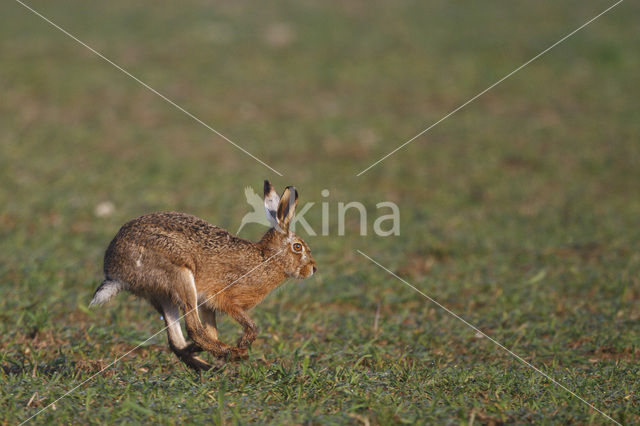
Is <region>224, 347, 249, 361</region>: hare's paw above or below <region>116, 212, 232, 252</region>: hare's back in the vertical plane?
below

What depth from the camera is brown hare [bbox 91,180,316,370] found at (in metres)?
4.47

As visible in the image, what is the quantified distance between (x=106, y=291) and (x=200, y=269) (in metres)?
0.56

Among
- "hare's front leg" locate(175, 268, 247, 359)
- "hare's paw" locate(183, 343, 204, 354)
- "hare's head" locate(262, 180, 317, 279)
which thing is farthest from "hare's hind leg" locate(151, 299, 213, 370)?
"hare's head" locate(262, 180, 317, 279)

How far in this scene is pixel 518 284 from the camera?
272 inches

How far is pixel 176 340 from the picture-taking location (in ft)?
15.2

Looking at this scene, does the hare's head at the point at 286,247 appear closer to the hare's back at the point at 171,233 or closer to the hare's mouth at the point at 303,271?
the hare's mouth at the point at 303,271

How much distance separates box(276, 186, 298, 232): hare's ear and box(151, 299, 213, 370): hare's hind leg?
88cm

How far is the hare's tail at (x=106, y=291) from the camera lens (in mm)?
4516

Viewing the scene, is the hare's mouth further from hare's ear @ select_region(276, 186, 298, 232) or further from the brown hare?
hare's ear @ select_region(276, 186, 298, 232)

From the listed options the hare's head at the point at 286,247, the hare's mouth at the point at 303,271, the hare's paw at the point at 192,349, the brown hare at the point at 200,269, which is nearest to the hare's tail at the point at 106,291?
the brown hare at the point at 200,269

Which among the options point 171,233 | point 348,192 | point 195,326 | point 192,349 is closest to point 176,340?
point 192,349

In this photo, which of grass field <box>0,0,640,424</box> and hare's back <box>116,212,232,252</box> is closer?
grass field <box>0,0,640,424</box>

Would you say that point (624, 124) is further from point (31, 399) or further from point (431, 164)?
point (31, 399)

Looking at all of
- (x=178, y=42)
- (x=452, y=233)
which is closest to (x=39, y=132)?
(x=178, y=42)
